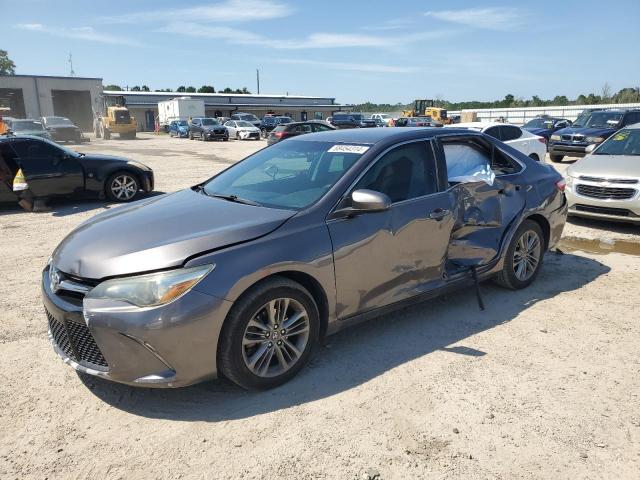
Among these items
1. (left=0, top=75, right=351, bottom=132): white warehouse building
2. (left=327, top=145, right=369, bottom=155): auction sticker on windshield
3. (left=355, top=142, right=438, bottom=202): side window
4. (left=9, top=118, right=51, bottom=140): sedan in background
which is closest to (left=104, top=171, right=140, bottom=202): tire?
(left=327, top=145, right=369, bottom=155): auction sticker on windshield

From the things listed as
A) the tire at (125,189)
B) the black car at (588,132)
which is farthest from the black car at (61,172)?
the black car at (588,132)

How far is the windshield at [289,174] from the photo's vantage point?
3.72 metres

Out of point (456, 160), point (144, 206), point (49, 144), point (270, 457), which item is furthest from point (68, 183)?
point (270, 457)

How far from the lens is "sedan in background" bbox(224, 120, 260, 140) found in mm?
36906

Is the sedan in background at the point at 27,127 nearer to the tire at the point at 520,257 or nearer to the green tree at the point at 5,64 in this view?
the tire at the point at 520,257

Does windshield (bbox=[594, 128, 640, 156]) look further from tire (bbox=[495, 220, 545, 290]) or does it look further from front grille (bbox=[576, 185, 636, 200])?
tire (bbox=[495, 220, 545, 290])

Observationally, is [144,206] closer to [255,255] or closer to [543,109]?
[255,255]

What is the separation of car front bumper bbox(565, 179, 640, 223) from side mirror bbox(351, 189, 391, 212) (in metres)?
5.45

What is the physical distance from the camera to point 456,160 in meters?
4.66

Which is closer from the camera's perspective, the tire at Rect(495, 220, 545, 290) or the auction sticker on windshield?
the auction sticker on windshield

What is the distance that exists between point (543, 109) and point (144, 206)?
58009mm

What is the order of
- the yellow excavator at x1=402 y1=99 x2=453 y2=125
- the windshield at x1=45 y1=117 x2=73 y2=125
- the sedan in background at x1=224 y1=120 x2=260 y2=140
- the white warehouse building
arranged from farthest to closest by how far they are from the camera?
the white warehouse building < the yellow excavator at x1=402 y1=99 x2=453 y2=125 < the sedan in background at x1=224 y1=120 x2=260 y2=140 < the windshield at x1=45 y1=117 x2=73 y2=125

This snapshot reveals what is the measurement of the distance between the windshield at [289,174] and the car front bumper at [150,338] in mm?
1054

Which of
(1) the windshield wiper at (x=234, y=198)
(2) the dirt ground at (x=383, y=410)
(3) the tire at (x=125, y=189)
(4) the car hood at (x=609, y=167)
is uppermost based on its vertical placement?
(1) the windshield wiper at (x=234, y=198)
